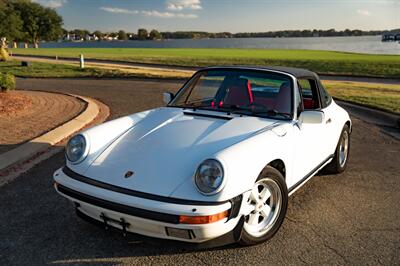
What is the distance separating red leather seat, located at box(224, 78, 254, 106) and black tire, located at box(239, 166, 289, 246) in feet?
3.71

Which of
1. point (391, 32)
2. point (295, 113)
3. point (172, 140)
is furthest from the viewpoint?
point (391, 32)

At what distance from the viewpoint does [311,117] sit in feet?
12.3

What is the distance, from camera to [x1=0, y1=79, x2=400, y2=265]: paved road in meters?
2.98

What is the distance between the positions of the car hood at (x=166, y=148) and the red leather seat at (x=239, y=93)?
0.33m

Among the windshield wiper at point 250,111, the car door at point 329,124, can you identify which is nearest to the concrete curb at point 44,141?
the windshield wiper at point 250,111

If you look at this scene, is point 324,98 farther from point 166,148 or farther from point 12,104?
point 12,104

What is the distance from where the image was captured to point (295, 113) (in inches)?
153

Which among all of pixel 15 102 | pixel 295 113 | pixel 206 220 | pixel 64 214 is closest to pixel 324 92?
pixel 295 113

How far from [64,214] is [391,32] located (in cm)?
15796

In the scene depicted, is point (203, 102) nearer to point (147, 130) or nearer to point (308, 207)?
point (147, 130)

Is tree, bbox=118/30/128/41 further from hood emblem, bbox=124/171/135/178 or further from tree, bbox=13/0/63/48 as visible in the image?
hood emblem, bbox=124/171/135/178

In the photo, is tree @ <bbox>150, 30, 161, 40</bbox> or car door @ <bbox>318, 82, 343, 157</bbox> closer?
car door @ <bbox>318, 82, 343, 157</bbox>

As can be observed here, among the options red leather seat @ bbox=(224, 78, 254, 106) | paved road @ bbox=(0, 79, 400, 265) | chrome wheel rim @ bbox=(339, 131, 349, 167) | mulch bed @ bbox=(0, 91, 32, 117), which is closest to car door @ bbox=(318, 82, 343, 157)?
chrome wheel rim @ bbox=(339, 131, 349, 167)

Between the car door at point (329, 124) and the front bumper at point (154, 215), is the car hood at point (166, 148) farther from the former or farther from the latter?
the car door at point (329, 124)
